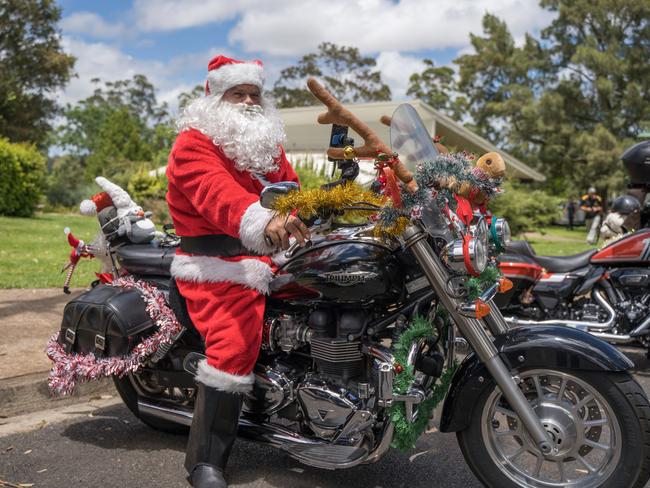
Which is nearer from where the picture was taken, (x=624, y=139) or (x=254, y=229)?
(x=254, y=229)

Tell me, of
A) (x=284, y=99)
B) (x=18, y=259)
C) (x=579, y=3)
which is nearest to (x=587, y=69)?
(x=579, y=3)

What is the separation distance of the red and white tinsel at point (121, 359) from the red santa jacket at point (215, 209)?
1.03ft

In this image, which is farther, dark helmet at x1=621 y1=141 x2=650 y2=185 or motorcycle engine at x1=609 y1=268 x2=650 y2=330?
dark helmet at x1=621 y1=141 x2=650 y2=185

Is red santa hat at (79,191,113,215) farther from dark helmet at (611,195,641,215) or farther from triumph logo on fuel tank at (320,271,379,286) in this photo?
dark helmet at (611,195,641,215)

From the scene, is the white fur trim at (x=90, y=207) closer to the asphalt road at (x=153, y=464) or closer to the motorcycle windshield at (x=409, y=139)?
the asphalt road at (x=153, y=464)

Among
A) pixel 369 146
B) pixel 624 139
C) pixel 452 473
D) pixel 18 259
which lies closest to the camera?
pixel 369 146

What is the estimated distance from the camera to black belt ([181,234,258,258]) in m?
3.15

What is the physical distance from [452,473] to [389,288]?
1171 mm

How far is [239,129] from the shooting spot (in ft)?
10.3

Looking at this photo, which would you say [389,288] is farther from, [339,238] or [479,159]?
[479,159]

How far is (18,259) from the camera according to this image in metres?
9.98

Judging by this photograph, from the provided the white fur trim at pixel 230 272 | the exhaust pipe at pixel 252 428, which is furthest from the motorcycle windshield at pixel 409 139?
the exhaust pipe at pixel 252 428

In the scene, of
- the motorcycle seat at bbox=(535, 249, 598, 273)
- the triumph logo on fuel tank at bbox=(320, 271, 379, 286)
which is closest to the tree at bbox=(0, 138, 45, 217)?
the motorcycle seat at bbox=(535, 249, 598, 273)

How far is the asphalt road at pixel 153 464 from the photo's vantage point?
10.6 ft
